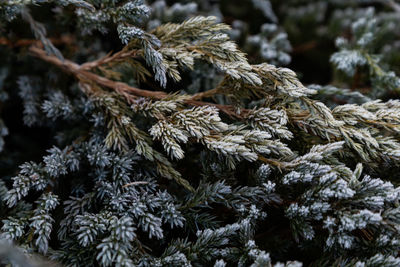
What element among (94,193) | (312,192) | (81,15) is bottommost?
(94,193)

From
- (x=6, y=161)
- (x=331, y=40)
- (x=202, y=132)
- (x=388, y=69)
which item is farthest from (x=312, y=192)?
(x=331, y=40)

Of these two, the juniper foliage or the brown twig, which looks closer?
the juniper foliage

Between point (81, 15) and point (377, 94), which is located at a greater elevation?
point (81, 15)

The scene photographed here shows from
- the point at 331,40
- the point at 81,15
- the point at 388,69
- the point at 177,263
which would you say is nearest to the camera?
the point at 177,263

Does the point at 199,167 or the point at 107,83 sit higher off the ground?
the point at 107,83

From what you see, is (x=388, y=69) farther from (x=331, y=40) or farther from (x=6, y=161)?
(x=6, y=161)

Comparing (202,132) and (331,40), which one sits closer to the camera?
(202,132)

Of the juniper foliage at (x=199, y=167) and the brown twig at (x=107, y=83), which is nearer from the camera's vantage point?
the juniper foliage at (x=199, y=167)

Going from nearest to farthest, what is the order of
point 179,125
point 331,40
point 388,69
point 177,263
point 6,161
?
point 177,263 < point 179,125 < point 6,161 < point 388,69 < point 331,40
